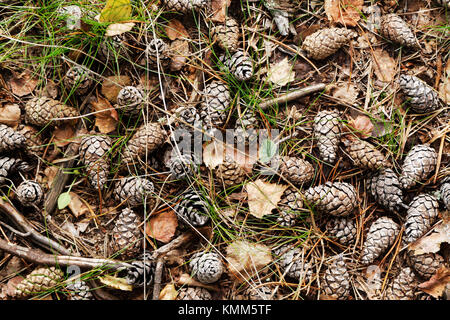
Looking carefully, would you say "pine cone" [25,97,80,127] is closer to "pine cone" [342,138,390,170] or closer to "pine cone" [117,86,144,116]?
"pine cone" [117,86,144,116]

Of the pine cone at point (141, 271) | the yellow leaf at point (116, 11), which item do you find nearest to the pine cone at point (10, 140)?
the yellow leaf at point (116, 11)

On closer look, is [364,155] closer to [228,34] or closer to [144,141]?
[228,34]

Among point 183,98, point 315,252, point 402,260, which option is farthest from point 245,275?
point 183,98

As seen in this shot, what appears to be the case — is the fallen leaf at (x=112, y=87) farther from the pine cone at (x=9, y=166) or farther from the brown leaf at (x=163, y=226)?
the brown leaf at (x=163, y=226)

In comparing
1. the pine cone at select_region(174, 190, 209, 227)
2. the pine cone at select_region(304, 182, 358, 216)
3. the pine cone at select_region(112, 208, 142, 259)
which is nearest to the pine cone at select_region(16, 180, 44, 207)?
the pine cone at select_region(112, 208, 142, 259)

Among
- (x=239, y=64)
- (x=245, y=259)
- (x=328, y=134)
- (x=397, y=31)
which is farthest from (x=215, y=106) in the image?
(x=397, y=31)
